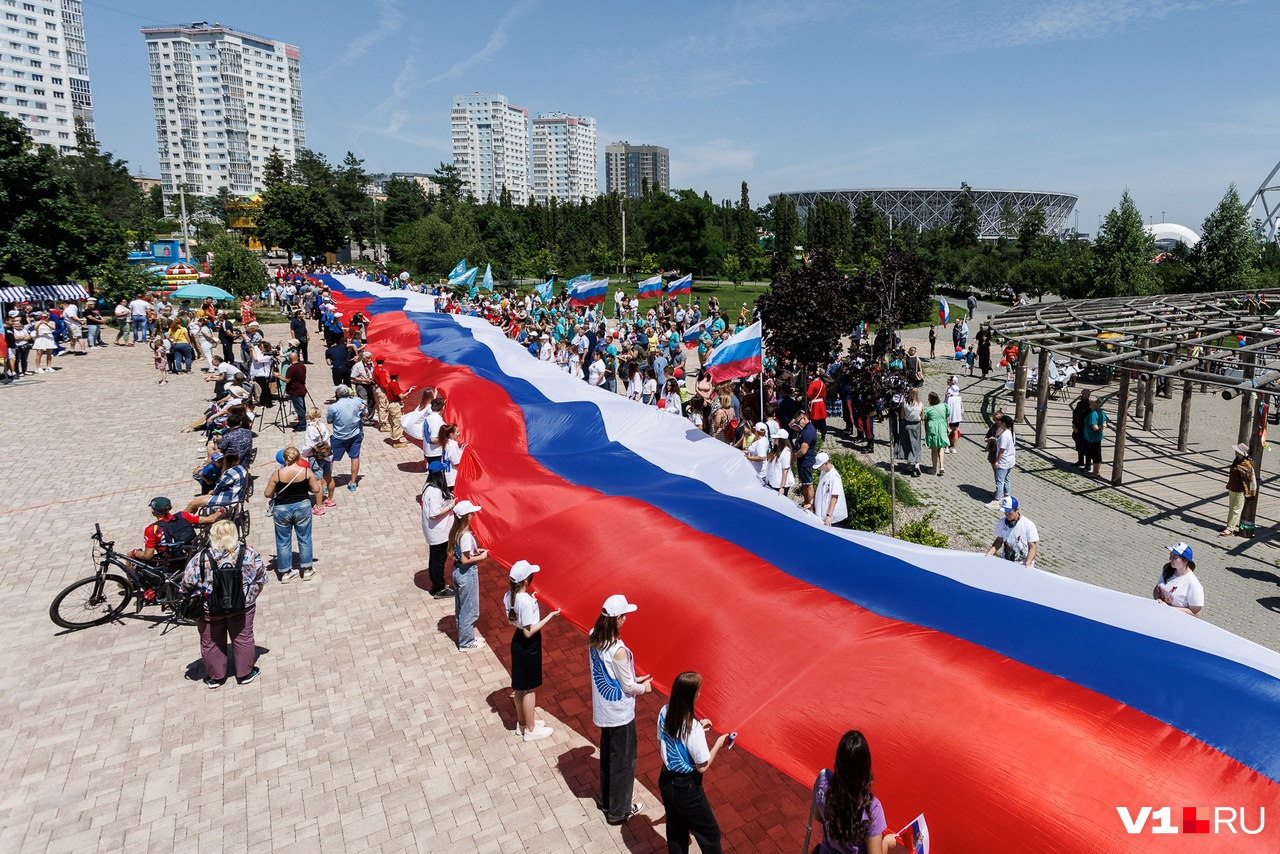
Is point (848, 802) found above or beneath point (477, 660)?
above

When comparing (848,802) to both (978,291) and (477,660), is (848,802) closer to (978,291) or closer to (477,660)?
(477,660)

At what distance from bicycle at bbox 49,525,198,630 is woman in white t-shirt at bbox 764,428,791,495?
729 cm

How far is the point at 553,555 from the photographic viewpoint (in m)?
7.18

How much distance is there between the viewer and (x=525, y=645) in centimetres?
650

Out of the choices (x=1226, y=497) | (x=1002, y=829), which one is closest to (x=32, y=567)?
(x=1002, y=829)

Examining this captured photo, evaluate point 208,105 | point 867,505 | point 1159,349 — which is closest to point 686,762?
point 867,505

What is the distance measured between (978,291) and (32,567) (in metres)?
66.6

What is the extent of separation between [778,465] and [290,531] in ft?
21.2

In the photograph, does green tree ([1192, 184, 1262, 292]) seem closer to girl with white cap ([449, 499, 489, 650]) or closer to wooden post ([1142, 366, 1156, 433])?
wooden post ([1142, 366, 1156, 433])

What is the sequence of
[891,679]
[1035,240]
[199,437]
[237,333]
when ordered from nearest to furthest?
[891,679] < [199,437] < [237,333] < [1035,240]

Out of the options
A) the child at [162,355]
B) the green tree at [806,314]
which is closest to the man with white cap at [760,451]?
the green tree at [806,314]

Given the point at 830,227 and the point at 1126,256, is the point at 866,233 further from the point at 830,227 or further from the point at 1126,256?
the point at 1126,256

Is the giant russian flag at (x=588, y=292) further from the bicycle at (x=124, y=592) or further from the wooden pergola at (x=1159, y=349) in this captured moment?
the bicycle at (x=124, y=592)

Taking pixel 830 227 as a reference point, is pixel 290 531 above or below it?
below
